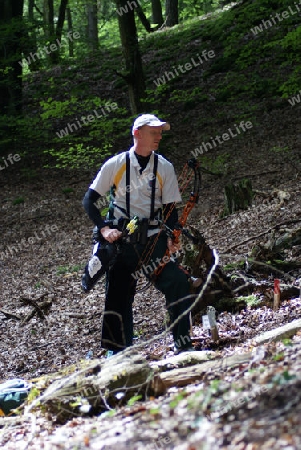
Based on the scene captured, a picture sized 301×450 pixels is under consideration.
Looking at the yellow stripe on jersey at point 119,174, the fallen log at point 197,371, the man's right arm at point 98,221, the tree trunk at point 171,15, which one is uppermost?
the tree trunk at point 171,15

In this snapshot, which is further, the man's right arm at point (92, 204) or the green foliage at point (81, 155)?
the green foliage at point (81, 155)

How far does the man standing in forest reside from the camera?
4.85m

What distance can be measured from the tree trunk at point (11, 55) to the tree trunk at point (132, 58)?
12.8 ft

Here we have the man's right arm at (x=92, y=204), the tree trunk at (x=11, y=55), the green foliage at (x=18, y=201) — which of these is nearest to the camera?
the man's right arm at (x=92, y=204)

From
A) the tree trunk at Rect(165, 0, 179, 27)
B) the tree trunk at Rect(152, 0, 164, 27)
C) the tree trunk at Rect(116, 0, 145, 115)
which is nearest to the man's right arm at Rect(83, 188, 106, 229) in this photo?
the tree trunk at Rect(116, 0, 145, 115)

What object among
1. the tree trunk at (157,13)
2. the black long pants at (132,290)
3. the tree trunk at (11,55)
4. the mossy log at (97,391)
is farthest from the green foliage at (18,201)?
the tree trunk at (157,13)

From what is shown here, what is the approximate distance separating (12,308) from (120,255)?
164 inches

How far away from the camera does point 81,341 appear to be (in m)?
6.62

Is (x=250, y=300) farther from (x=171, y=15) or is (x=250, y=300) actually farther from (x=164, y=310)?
(x=171, y=15)

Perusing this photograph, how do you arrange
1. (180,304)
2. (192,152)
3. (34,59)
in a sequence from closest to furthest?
(180,304), (192,152), (34,59)

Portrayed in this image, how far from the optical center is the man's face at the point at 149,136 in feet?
16.0

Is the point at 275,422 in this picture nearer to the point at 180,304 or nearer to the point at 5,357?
the point at 180,304

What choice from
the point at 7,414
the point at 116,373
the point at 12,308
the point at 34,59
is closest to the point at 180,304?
the point at 116,373

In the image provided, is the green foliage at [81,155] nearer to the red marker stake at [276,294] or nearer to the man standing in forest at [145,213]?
the red marker stake at [276,294]
